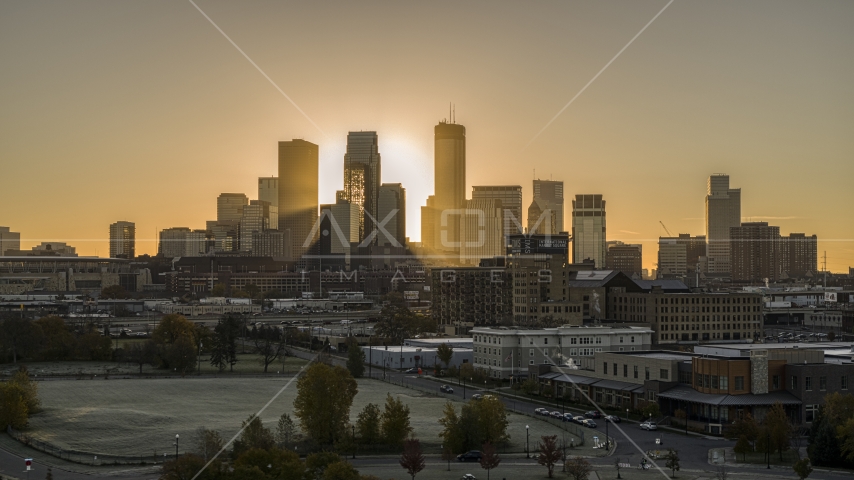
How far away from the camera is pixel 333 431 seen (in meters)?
48.3

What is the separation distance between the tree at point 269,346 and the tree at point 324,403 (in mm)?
31962

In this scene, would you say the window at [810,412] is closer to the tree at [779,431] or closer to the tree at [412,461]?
the tree at [779,431]

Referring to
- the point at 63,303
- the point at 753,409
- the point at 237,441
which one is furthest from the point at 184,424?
the point at 63,303

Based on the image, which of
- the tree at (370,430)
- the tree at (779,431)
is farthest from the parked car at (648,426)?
the tree at (370,430)

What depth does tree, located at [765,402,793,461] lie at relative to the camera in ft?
148

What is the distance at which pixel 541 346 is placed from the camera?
76.1 meters

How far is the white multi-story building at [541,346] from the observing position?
248ft

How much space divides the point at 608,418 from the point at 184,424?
21924 millimetres

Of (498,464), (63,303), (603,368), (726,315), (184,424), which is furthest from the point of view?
(63,303)

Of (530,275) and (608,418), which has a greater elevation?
(530,275)

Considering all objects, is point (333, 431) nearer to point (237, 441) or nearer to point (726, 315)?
point (237, 441)

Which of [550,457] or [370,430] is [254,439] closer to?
[370,430]

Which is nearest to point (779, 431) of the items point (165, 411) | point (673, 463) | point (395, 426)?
point (673, 463)

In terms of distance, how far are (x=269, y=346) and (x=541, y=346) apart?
22534 millimetres
